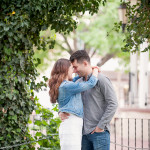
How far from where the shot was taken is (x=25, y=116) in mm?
4465

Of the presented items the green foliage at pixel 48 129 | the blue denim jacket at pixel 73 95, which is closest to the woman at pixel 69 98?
the blue denim jacket at pixel 73 95

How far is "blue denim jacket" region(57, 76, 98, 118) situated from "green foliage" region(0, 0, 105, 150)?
112 centimetres

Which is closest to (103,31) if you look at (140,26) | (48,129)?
(140,26)

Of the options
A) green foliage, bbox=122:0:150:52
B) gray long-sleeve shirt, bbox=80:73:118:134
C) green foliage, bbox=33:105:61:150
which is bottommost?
green foliage, bbox=33:105:61:150

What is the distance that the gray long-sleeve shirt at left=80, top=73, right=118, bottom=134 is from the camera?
310 cm

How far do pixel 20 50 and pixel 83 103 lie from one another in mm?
1464

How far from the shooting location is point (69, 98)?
3.22 m

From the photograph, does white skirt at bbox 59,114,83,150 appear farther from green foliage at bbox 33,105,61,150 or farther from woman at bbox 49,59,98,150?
green foliage at bbox 33,105,61,150

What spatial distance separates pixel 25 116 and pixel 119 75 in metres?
20.9

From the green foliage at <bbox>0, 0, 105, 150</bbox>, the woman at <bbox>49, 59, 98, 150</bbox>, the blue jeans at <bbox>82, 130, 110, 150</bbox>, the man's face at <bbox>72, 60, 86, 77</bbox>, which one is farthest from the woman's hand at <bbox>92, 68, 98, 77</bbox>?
the green foliage at <bbox>0, 0, 105, 150</bbox>

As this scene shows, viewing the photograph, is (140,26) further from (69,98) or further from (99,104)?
(69,98)

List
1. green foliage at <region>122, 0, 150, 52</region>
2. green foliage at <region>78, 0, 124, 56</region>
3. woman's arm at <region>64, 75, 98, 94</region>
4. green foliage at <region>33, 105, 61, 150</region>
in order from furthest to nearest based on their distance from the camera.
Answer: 1. green foliage at <region>78, 0, 124, 56</region>
2. green foliage at <region>33, 105, 61, 150</region>
3. green foliage at <region>122, 0, 150, 52</region>
4. woman's arm at <region>64, 75, 98, 94</region>

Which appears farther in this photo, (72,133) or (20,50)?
(20,50)

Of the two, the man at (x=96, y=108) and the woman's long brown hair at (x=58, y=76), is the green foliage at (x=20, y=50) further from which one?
the man at (x=96, y=108)
